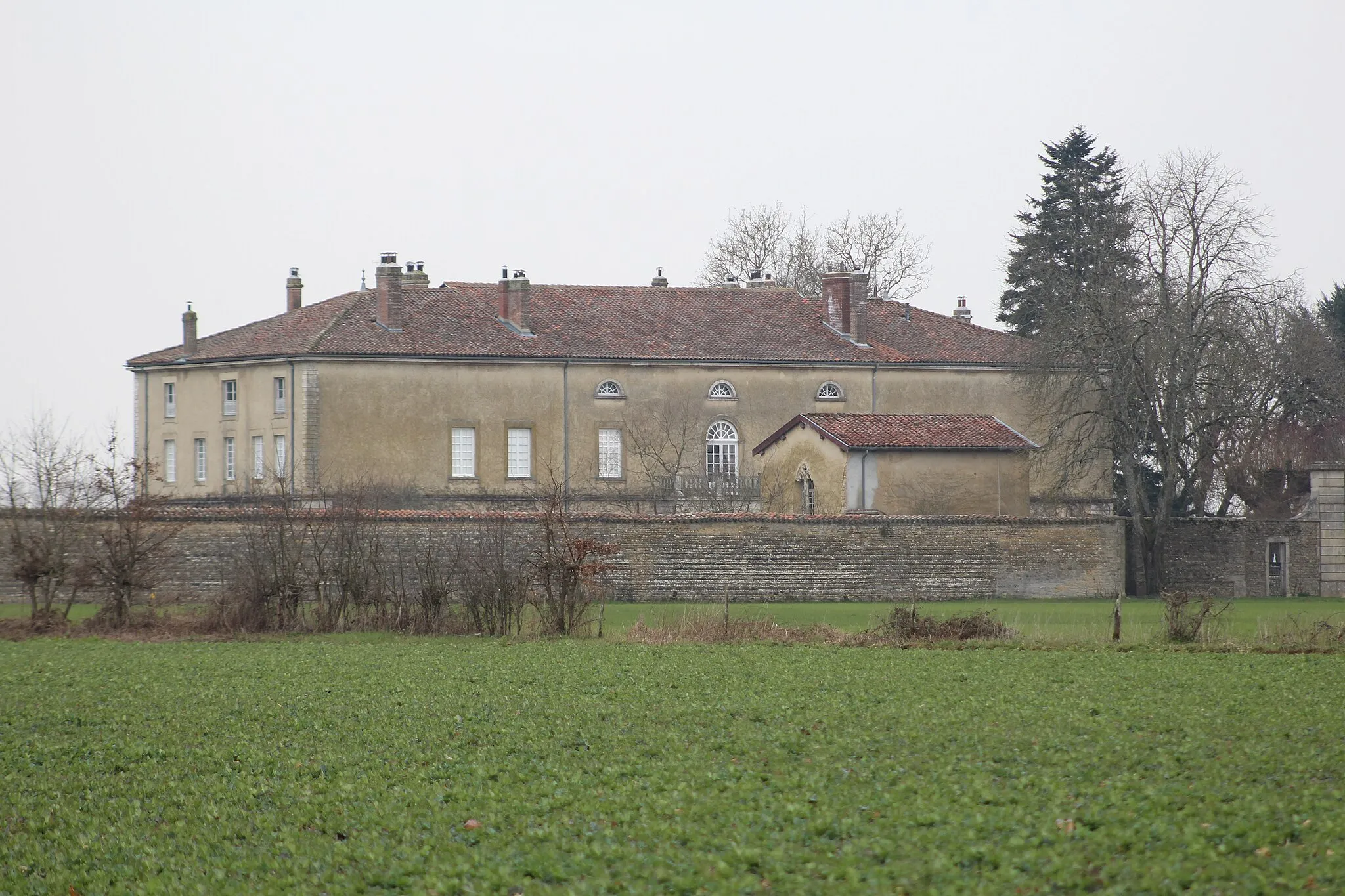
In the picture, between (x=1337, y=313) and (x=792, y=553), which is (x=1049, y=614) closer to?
(x=792, y=553)

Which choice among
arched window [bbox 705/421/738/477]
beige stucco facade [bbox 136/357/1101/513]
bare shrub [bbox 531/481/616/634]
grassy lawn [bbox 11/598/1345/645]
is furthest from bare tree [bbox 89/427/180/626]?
arched window [bbox 705/421/738/477]

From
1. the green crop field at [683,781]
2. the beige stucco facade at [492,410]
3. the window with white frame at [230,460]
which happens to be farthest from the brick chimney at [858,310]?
the green crop field at [683,781]

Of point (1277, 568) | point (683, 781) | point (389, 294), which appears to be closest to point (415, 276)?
point (389, 294)

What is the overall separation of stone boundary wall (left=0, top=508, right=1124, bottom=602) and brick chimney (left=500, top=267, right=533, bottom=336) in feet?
52.3

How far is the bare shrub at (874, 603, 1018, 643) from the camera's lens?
22141mm

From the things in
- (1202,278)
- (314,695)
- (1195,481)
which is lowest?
(314,695)

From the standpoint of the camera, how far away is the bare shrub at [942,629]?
22.1 metres

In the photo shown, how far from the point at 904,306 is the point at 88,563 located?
3112 cm

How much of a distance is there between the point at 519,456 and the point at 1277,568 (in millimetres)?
20497

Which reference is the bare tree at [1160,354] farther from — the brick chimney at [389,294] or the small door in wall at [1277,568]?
the brick chimney at [389,294]

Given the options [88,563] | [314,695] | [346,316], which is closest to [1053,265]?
[346,316]

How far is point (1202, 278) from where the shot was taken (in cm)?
3866

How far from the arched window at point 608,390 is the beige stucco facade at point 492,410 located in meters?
0.08

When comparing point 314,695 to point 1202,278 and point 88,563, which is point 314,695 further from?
point 1202,278
